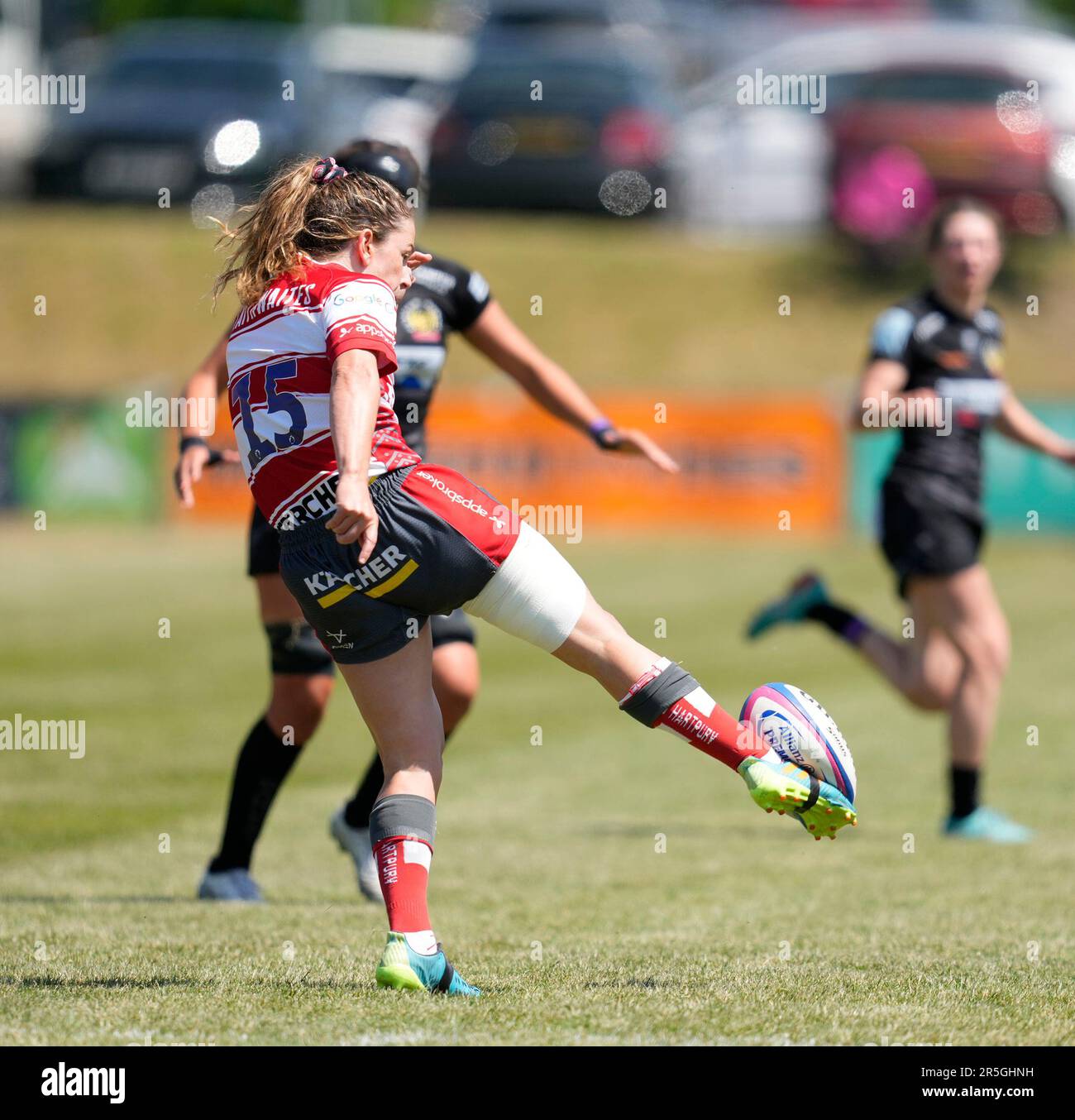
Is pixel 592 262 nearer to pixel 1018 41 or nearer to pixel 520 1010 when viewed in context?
pixel 1018 41

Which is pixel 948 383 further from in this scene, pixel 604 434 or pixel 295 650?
pixel 295 650

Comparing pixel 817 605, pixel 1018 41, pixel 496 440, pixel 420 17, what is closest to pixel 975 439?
pixel 817 605

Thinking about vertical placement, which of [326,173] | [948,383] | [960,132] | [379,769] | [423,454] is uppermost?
[960,132]

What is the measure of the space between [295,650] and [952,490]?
123 inches

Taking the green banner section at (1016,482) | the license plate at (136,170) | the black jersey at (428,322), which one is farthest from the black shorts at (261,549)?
the license plate at (136,170)

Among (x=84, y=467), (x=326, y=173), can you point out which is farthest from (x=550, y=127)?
(x=326, y=173)

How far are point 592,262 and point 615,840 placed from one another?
20.4m

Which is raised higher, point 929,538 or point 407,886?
point 929,538

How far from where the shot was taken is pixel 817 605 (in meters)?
8.67

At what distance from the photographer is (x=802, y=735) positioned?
4.50 metres

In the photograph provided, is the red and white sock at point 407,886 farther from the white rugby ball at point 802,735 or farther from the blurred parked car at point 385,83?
the blurred parked car at point 385,83

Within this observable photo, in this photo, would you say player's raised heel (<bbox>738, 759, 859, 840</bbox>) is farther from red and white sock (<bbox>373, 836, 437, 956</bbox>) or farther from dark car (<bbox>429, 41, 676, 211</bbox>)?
dark car (<bbox>429, 41, 676, 211</bbox>)

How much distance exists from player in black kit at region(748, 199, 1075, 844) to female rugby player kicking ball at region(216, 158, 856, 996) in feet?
10.9

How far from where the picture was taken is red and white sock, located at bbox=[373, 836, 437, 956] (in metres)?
4.32
